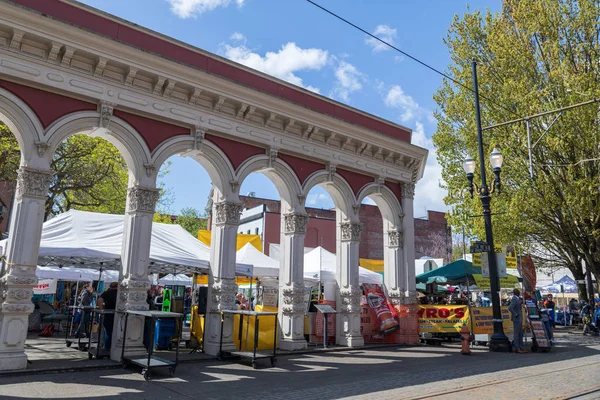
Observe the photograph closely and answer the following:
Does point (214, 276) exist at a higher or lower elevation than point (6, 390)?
higher

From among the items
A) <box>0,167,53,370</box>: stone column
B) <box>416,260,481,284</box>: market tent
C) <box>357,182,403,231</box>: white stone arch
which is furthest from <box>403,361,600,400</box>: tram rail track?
<box>416,260,481,284</box>: market tent

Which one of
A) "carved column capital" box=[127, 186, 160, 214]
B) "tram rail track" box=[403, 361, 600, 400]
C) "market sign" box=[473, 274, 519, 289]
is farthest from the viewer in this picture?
"market sign" box=[473, 274, 519, 289]

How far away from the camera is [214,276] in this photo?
12.1 metres

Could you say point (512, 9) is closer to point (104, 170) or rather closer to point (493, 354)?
point (493, 354)

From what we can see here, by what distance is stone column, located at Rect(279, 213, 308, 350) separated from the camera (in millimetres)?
13188

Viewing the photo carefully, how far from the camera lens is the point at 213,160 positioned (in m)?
12.4

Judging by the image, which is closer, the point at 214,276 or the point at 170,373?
the point at 170,373

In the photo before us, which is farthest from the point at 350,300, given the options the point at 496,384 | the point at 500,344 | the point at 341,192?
the point at 496,384

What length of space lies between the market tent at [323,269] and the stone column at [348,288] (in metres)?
0.63

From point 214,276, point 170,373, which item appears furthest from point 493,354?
point 170,373

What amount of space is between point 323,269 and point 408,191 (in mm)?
4204

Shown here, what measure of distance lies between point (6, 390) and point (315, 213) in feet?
139

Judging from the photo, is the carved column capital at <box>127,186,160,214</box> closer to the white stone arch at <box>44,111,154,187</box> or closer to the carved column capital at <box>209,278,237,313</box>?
the white stone arch at <box>44,111,154,187</box>

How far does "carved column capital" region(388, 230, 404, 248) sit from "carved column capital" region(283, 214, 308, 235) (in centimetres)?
400
